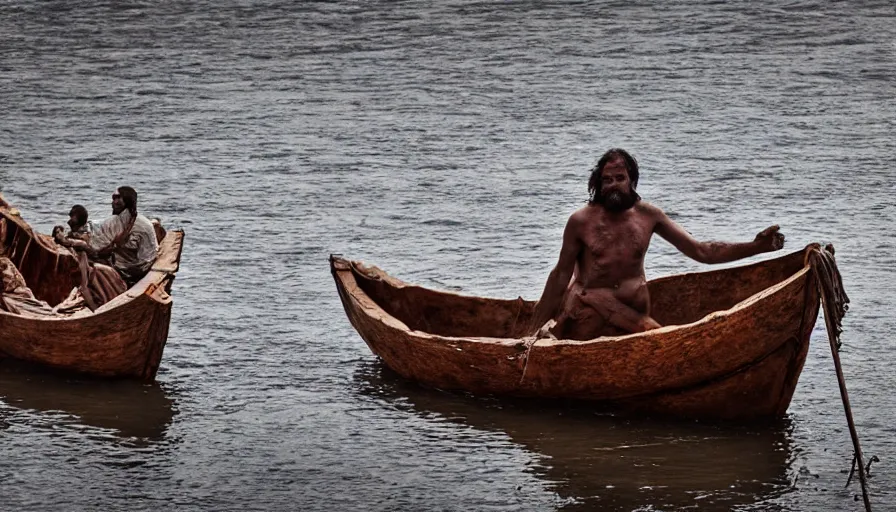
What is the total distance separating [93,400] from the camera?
11.5m

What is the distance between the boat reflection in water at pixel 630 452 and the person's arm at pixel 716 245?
990 mm

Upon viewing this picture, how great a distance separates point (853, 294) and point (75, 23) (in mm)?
15048

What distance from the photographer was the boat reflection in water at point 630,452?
9859 millimetres

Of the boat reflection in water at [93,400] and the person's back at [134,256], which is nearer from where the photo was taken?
the boat reflection in water at [93,400]

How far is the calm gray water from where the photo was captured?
10.2 meters

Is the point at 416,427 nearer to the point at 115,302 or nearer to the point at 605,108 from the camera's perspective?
the point at 115,302

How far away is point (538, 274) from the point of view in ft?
47.3

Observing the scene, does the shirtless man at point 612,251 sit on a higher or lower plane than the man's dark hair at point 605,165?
lower

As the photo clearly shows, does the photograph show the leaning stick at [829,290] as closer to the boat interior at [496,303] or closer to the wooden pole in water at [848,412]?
the wooden pole in water at [848,412]

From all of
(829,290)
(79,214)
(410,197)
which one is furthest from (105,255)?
(410,197)

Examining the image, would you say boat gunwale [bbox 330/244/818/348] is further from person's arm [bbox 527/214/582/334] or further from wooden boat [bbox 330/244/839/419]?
person's arm [bbox 527/214/582/334]

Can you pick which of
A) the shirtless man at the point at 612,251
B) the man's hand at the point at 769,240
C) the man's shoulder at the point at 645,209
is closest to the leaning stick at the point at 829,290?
the man's hand at the point at 769,240

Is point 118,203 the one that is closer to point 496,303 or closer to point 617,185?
point 496,303

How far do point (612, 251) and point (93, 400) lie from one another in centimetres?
329
